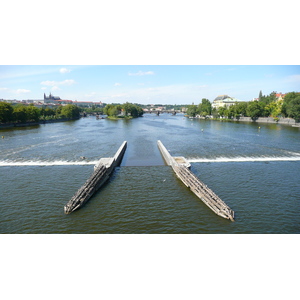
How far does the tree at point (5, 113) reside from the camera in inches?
2391

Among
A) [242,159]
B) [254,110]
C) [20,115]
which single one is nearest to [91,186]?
[242,159]

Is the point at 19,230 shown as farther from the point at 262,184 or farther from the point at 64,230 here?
the point at 262,184

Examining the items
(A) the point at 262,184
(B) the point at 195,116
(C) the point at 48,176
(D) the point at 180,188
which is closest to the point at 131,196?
(D) the point at 180,188

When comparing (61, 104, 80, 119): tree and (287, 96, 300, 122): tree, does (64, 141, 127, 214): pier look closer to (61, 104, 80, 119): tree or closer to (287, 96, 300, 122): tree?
(287, 96, 300, 122): tree

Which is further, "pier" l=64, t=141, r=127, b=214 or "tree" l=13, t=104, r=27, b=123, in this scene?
"tree" l=13, t=104, r=27, b=123

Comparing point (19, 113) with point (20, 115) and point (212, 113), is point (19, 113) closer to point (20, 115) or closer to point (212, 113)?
point (20, 115)

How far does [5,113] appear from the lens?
61.7 m

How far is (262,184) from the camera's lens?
1741cm

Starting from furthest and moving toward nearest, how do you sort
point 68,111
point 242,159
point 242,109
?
point 68,111
point 242,109
point 242,159

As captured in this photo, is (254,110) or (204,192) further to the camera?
(254,110)

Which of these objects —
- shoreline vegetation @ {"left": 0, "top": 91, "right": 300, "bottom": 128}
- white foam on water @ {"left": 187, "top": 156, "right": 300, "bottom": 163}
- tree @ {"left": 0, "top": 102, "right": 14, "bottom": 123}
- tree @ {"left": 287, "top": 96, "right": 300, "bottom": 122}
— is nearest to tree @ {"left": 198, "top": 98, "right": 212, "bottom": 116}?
shoreline vegetation @ {"left": 0, "top": 91, "right": 300, "bottom": 128}

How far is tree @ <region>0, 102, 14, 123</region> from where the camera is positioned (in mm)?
60728

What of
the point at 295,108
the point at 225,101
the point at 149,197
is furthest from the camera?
the point at 225,101

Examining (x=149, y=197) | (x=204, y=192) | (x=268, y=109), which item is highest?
(x=268, y=109)
